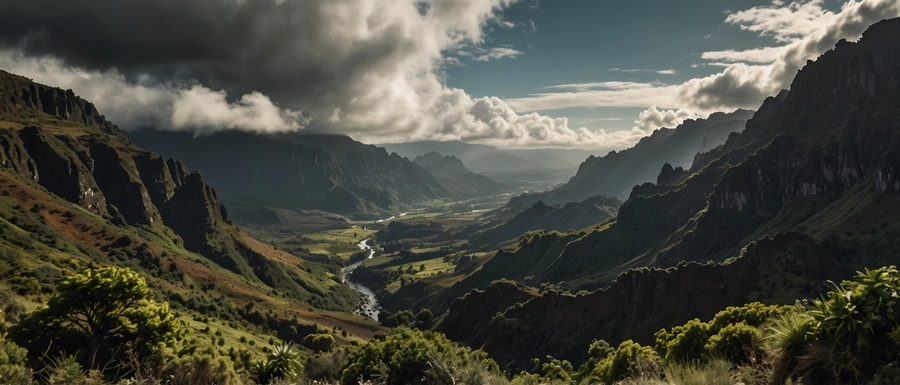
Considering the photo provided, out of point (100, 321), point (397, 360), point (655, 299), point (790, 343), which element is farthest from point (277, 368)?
point (655, 299)

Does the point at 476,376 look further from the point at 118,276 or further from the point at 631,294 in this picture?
the point at 631,294

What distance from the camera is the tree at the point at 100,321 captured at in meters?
32.2

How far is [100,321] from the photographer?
33.6 metres

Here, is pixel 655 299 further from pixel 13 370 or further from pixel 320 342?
pixel 13 370

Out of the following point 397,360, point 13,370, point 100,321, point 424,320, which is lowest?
point 424,320

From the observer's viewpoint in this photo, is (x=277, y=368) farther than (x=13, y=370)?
Yes

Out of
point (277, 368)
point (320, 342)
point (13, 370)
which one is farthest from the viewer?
point (320, 342)

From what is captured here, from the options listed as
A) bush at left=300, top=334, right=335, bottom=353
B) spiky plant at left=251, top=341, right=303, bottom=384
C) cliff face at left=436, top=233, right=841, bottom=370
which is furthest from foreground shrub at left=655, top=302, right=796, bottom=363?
bush at left=300, top=334, right=335, bottom=353

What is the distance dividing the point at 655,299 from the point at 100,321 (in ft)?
327

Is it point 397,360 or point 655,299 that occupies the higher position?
point 397,360

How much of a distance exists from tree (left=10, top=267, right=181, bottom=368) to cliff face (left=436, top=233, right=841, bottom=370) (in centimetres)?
7959

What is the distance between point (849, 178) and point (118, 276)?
251 m

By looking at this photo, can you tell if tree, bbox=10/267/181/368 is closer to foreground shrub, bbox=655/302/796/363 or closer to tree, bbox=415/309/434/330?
foreground shrub, bbox=655/302/796/363

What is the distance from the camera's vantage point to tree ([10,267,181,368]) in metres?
32.2
